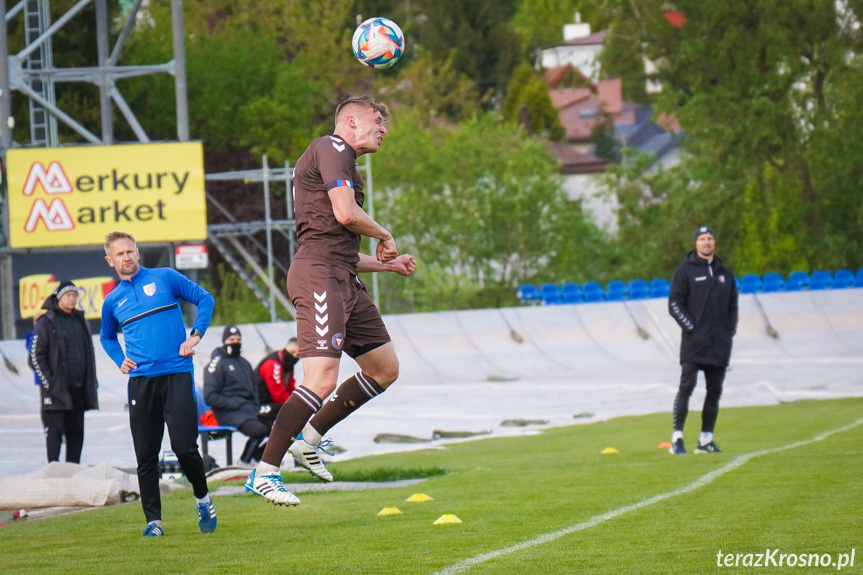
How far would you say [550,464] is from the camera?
1284cm

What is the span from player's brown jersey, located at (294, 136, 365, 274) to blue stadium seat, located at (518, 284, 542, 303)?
30.9m

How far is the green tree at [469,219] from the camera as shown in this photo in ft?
153

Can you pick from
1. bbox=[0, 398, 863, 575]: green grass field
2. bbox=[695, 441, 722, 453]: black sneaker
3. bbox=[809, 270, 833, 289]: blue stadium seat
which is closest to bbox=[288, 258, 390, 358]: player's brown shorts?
bbox=[0, 398, 863, 575]: green grass field

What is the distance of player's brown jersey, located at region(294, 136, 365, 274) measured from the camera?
23.9ft

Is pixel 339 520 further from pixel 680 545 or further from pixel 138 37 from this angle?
pixel 138 37

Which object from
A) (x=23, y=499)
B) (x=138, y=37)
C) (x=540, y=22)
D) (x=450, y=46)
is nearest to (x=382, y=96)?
(x=138, y=37)

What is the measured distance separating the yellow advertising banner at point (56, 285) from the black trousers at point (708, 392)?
1687cm

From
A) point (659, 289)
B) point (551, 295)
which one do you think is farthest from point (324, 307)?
point (551, 295)

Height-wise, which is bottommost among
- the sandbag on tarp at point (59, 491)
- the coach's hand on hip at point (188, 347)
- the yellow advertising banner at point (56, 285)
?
the yellow advertising banner at point (56, 285)

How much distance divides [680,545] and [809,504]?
1.89m

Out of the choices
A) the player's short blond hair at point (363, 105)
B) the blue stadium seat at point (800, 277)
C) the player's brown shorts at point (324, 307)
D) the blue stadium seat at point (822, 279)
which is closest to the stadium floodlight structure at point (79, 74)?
the blue stadium seat at point (800, 277)

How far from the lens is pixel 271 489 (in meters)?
6.94

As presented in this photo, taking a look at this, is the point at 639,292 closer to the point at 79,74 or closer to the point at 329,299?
the point at 79,74

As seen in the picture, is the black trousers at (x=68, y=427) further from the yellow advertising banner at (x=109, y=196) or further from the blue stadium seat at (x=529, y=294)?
the blue stadium seat at (x=529, y=294)
